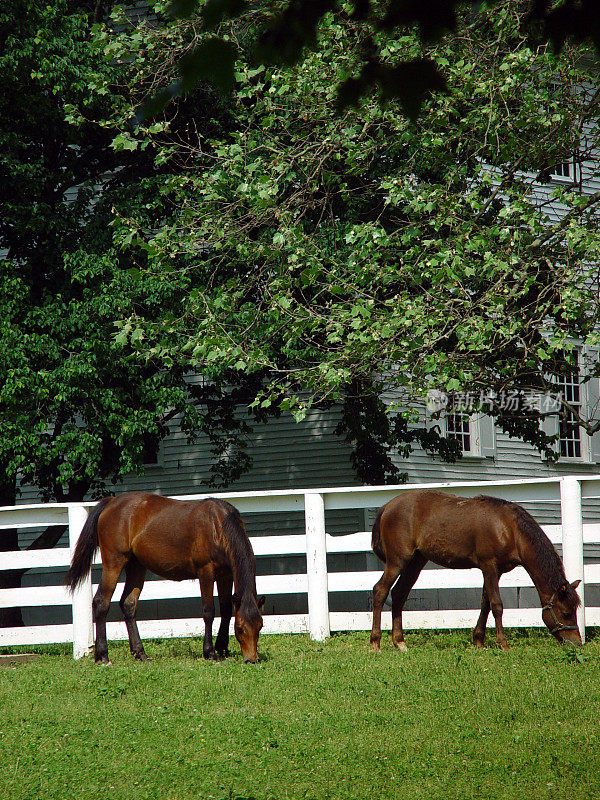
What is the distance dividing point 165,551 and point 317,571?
170 cm

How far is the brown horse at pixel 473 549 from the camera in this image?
27.4ft

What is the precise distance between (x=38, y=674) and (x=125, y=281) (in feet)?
19.1

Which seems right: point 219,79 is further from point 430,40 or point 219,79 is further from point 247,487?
point 247,487

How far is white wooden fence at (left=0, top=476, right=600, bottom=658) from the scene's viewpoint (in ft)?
31.0

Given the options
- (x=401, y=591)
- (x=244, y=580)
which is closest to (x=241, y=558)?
(x=244, y=580)

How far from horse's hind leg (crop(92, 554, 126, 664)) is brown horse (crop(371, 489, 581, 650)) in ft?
8.37

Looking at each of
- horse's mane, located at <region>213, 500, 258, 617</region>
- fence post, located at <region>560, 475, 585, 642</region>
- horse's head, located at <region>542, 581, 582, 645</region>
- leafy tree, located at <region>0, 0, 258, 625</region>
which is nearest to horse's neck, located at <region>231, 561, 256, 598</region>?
horse's mane, located at <region>213, 500, 258, 617</region>

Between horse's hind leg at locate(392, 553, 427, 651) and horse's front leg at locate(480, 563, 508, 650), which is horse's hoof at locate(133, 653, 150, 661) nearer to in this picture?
horse's hind leg at locate(392, 553, 427, 651)

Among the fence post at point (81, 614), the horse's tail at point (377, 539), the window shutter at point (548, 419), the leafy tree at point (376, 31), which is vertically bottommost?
the fence post at point (81, 614)

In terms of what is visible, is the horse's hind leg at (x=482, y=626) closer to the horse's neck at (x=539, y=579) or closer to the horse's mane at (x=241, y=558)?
the horse's neck at (x=539, y=579)

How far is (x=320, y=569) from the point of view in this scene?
32.4ft

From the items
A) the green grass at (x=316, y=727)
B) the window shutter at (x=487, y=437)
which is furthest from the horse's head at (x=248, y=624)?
the window shutter at (x=487, y=437)

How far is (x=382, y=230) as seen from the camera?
37.1ft

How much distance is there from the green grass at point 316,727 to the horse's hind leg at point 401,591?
0.31m
